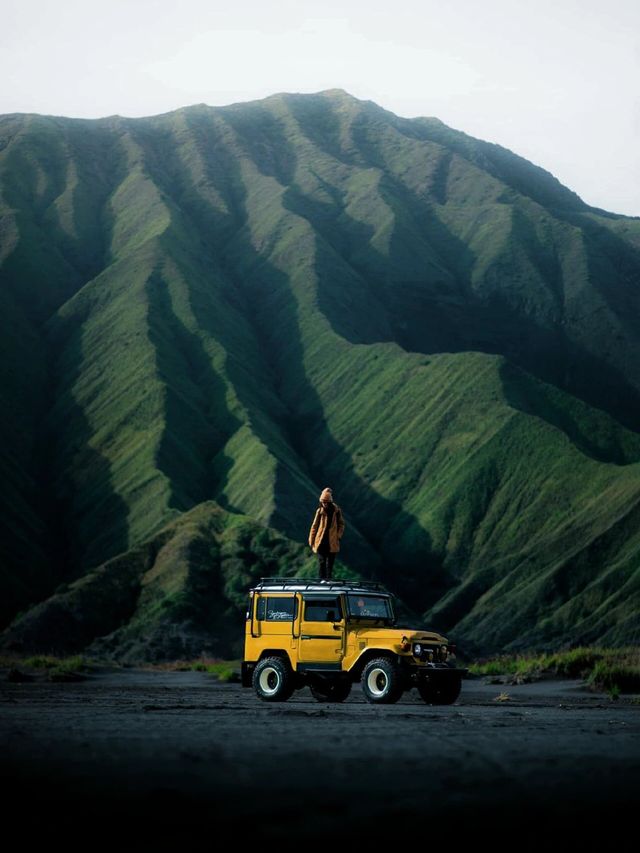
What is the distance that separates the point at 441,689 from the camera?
24.5 m

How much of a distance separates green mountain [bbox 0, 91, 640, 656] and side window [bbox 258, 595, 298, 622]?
126ft

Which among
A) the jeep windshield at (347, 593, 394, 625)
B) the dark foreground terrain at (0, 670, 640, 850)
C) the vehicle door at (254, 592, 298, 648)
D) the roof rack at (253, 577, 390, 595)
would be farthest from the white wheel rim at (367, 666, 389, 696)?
the dark foreground terrain at (0, 670, 640, 850)

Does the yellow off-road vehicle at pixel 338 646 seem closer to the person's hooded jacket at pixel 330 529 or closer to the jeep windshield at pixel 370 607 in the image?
the jeep windshield at pixel 370 607

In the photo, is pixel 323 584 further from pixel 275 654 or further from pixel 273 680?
pixel 273 680

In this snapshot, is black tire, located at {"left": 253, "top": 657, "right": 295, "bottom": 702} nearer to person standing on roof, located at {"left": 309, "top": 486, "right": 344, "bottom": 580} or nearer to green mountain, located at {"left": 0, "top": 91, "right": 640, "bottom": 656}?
person standing on roof, located at {"left": 309, "top": 486, "right": 344, "bottom": 580}

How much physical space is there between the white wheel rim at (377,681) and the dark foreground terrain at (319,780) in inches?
174

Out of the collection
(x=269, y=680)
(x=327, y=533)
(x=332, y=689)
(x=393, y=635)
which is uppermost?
(x=327, y=533)

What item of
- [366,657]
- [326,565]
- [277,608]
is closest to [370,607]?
[366,657]

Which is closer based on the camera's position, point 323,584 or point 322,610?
point 322,610

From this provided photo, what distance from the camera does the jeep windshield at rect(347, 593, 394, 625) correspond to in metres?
23.8

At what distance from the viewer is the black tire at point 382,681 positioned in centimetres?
2292

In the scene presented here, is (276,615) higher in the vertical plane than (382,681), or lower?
higher

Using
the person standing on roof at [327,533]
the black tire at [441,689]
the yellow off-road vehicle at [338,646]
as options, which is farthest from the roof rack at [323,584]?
the black tire at [441,689]

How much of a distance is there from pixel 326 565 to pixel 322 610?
2.33m
